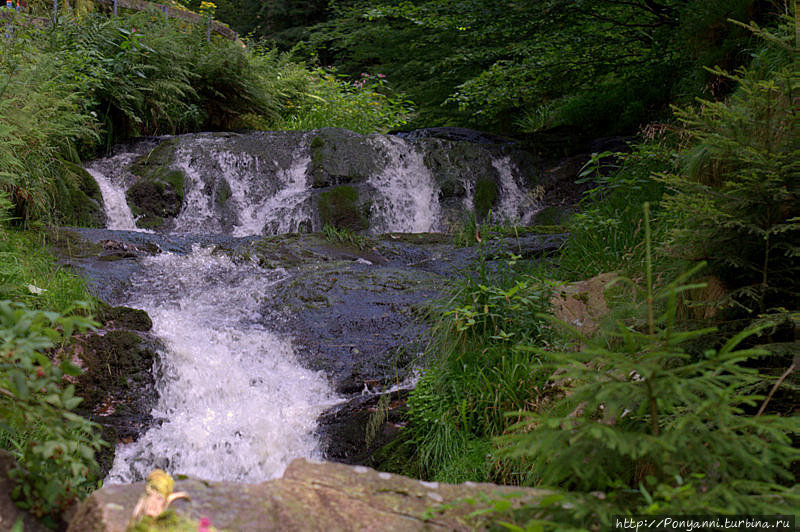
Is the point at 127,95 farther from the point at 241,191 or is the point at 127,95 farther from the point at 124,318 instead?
the point at 124,318

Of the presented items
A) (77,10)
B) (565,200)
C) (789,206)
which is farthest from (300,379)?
(77,10)

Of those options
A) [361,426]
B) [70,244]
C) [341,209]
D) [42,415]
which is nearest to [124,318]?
[70,244]

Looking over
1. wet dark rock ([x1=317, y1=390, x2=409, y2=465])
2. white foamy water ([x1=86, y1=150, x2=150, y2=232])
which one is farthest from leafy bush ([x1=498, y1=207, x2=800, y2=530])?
white foamy water ([x1=86, y1=150, x2=150, y2=232])

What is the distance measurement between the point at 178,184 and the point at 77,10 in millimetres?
6148

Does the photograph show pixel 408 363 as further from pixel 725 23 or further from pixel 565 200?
pixel 565 200

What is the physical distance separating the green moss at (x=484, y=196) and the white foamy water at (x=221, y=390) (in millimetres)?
5372

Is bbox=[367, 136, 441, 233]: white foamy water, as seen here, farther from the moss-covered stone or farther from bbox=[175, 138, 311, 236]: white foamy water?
the moss-covered stone

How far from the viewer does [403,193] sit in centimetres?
1036

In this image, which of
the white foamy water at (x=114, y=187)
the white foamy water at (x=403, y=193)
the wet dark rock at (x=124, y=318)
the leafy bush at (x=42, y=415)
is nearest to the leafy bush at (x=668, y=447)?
the leafy bush at (x=42, y=415)

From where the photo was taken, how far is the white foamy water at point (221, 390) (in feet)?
12.4

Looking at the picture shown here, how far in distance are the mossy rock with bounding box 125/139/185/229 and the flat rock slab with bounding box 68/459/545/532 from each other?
26.7ft

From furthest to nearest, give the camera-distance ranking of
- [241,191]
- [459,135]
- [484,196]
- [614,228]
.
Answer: [459,135] < [484,196] < [241,191] < [614,228]

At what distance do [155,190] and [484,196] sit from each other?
5755 mm

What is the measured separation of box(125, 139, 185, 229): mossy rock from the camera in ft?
29.6
